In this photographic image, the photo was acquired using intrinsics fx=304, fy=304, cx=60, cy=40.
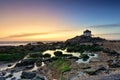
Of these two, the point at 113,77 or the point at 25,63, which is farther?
the point at 25,63

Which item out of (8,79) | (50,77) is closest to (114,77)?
(50,77)

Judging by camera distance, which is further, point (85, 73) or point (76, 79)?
point (85, 73)

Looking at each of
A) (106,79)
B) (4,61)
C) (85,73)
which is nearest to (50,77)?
(85,73)

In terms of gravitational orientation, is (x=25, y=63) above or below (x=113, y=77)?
below

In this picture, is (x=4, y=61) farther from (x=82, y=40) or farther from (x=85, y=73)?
(x=82, y=40)

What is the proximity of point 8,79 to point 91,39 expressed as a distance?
99.3 metres

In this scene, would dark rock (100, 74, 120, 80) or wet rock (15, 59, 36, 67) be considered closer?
dark rock (100, 74, 120, 80)

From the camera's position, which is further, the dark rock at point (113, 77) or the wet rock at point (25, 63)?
the wet rock at point (25, 63)

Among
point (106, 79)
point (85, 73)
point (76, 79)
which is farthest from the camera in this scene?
point (85, 73)

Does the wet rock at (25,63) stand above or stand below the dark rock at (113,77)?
below

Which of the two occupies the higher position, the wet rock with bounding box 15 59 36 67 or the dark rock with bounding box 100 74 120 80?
the dark rock with bounding box 100 74 120 80

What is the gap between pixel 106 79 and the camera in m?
31.8

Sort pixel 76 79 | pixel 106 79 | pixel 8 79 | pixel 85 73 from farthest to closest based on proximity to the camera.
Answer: pixel 8 79 < pixel 85 73 < pixel 76 79 < pixel 106 79

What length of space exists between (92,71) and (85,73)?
0.96 metres
